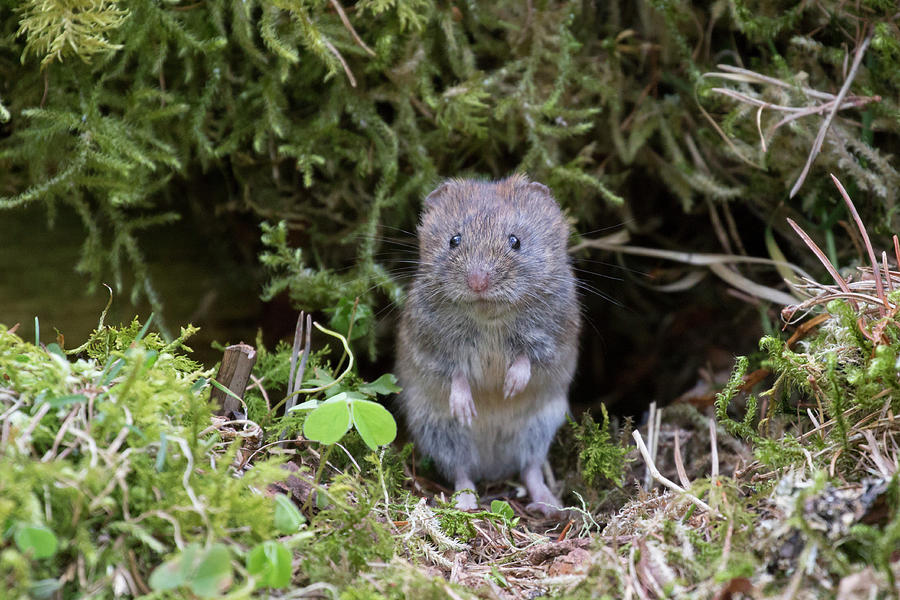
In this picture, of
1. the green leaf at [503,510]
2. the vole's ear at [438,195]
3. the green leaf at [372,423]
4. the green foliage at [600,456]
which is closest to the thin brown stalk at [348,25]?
the vole's ear at [438,195]

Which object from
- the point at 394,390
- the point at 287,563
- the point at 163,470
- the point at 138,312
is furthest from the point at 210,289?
the point at 287,563

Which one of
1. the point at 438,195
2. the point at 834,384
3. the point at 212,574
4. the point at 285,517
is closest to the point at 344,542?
the point at 285,517

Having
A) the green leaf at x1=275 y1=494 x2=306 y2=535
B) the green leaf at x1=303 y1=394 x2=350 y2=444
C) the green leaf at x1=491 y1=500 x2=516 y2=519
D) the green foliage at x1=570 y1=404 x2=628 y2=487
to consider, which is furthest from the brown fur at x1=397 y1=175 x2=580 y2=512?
the green leaf at x1=275 y1=494 x2=306 y2=535

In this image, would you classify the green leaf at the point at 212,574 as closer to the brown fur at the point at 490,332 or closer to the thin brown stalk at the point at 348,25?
the brown fur at the point at 490,332

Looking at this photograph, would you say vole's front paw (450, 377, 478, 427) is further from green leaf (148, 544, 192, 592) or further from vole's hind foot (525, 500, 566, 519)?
green leaf (148, 544, 192, 592)

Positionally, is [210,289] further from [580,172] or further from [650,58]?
[650,58]

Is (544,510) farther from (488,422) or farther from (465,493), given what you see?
(488,422)
